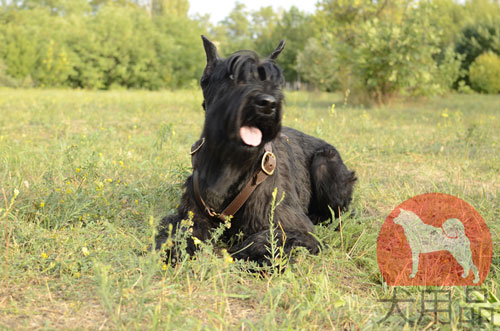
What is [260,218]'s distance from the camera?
2990mm

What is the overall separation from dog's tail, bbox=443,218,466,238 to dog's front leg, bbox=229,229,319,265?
3.69ft

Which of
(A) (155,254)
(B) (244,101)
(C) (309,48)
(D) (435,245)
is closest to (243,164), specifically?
(B) (244,101)

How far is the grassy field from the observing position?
80.5 inches

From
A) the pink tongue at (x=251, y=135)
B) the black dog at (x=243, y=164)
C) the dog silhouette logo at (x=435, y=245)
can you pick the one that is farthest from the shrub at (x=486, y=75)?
the pink tongue at (x=251, y=135)

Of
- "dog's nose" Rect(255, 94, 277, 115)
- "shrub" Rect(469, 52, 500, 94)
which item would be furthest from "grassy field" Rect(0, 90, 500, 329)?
"shrub" Rect(469, 52, 500, 94)

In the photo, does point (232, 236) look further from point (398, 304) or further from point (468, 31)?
point (468, 31)

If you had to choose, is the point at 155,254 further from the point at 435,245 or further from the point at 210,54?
the point at 435,245

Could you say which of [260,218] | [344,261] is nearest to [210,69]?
[260,218]

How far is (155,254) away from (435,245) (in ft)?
6.86

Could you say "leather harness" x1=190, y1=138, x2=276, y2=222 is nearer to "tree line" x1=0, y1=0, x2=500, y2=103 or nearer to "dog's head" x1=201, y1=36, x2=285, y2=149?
"dog's head" x1=201, y1=36, x2=285, y2=149

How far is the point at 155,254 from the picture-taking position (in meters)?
2.01

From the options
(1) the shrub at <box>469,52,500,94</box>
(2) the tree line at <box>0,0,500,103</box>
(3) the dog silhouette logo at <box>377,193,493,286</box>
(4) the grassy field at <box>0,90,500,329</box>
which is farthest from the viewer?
(1) the shrub at <box>469,52,500,94</box>

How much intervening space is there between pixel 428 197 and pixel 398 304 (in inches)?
79.8

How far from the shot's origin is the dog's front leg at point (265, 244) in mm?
2795
